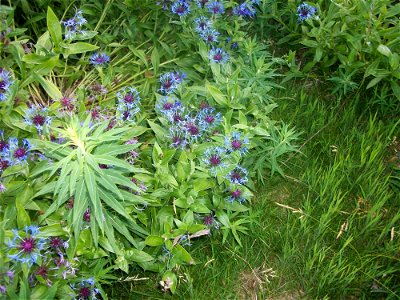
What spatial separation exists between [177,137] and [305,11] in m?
1.30

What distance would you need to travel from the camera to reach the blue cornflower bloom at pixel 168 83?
9.67 feet

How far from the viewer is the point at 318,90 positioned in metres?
3.54

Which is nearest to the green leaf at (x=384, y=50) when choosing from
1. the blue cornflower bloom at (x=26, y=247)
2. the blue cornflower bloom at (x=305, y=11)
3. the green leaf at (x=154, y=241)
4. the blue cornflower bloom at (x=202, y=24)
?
the blue cornflower bloom at (x=305, y=11)

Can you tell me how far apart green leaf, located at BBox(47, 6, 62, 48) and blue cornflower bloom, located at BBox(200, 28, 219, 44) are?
840 millimetres

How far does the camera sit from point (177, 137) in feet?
8.89

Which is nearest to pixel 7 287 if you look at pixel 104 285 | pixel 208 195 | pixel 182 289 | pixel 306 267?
pixel 104 285

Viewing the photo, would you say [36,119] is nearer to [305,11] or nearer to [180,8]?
[180,8]

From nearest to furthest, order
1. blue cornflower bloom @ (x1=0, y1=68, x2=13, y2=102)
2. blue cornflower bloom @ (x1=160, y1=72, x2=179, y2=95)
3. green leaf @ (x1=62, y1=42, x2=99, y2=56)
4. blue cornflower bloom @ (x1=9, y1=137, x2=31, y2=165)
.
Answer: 1. blue cornflower bloom @ (x1=9, y1=137, x2=31, y2=165)
2. blue cornflower bloom @ (x1=0, y1=68, x2=13, y2=102)
3. green leaf @ (x1=62, y1=42, x2=99, y2=56)
4. blue cornflower bloom @ (x1=160, y1=72, x2=179, y2=95)

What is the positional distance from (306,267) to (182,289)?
65 cm

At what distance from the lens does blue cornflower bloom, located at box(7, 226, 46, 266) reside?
207 centimetres

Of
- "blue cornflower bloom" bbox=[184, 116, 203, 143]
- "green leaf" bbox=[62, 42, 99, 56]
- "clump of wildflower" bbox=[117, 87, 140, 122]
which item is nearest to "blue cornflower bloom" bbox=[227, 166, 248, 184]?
"blue cornflower bloom" bbox=[184, 116, 203, 143]

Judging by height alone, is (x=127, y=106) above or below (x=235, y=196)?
above

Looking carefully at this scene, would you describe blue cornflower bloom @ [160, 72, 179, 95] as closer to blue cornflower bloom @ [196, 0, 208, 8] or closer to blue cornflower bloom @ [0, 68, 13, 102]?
blue cornflower bloom @ [196, 0, 208, 8]

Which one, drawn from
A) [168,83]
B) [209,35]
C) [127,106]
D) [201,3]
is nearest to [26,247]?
[127,106]
